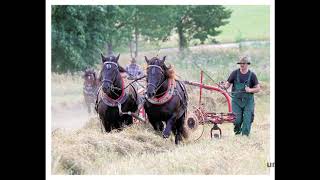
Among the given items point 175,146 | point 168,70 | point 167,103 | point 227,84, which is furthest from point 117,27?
point 175,146

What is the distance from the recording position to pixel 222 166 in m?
13.4

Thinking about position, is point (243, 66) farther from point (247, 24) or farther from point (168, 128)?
point (168, 128)

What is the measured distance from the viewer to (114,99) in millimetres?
13820

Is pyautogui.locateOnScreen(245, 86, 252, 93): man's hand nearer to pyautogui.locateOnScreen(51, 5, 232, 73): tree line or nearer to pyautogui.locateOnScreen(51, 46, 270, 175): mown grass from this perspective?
pyautogui.locateOnScreen(51, 46, 270, 175): mown grass

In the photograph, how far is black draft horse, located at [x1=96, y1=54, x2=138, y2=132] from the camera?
1370 cm

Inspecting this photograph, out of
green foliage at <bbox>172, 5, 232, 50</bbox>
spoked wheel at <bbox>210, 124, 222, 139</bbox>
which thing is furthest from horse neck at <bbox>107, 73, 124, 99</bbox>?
spoked wheel at <bbox>210, 124, 222, 139</bbox>

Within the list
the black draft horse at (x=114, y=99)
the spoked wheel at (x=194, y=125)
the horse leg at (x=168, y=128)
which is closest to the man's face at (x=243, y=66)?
the spoked wheel at (x=194, y=125)

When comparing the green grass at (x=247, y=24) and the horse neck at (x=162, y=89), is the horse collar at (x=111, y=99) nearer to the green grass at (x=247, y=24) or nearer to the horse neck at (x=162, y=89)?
the horse neck at (x=162, y=89)

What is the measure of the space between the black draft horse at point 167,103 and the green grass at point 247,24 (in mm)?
818

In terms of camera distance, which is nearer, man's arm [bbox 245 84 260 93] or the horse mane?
the horse mane

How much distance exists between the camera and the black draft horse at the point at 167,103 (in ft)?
44.5

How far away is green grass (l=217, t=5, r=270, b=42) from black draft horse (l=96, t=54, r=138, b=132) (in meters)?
1.30
